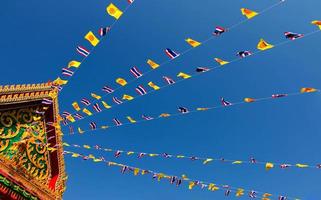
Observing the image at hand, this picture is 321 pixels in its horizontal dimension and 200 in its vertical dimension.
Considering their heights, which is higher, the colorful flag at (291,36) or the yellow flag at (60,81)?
the colorful flag at (291,36)

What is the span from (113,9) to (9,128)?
17.5ft

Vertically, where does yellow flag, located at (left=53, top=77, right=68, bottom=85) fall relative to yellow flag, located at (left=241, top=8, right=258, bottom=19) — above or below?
below

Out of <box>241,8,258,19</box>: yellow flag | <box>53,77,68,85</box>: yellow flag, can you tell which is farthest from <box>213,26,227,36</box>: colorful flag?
<box>53,77,68,85</box>: yellow flag

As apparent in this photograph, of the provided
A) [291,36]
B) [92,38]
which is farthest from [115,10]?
[291,36]

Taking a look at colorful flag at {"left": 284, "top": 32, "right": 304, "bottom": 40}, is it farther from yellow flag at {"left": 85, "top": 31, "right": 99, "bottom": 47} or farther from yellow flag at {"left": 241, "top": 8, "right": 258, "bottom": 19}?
yellow flag at {"left": 85, "top": 31, "right": 99, "bottom": 47}

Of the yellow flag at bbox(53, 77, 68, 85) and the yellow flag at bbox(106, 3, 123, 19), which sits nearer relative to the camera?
the yellow flag at bbox(106, 3, 123, 19)

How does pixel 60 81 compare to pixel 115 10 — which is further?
pixel 60 81

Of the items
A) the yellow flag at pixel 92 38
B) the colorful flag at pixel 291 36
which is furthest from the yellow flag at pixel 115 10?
the colorful flag at pixel 291 36

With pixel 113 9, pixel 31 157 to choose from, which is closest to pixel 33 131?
pixel 31 157

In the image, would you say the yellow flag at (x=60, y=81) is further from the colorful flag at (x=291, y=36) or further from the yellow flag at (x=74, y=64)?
the colorful flag at (x=291, y=36)

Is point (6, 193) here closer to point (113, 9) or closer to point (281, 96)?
point (113, 9)

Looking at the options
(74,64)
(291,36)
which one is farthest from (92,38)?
(291,36)

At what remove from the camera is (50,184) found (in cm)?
1334

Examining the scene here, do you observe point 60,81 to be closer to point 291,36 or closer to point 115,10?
point 115,10
